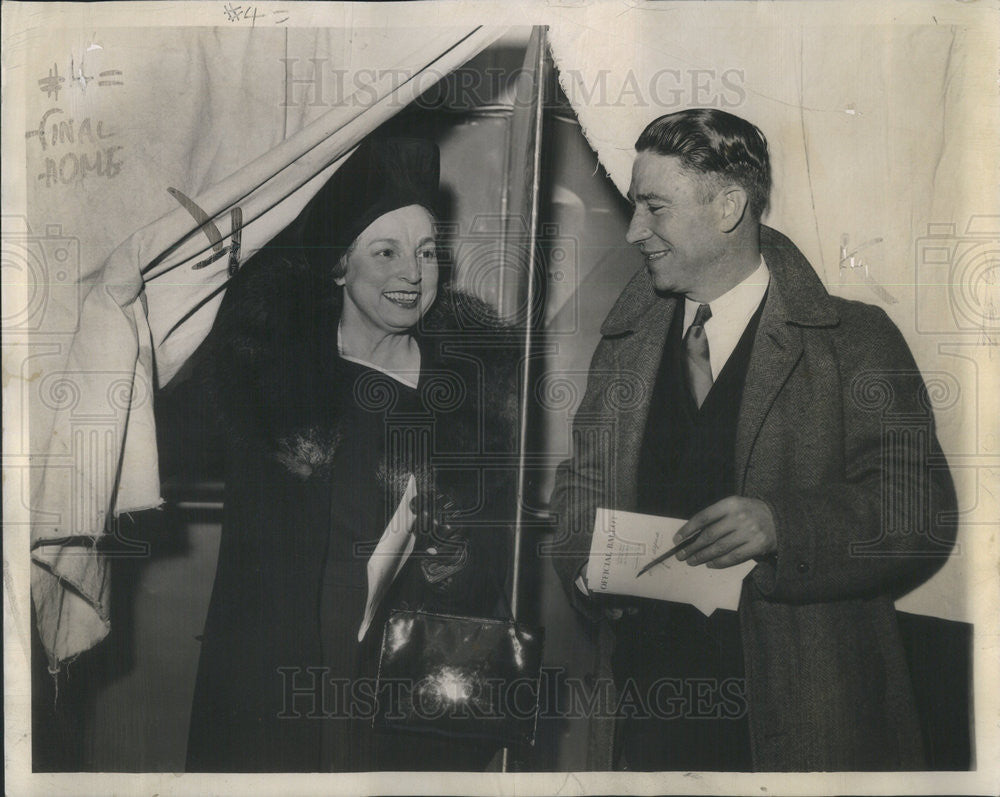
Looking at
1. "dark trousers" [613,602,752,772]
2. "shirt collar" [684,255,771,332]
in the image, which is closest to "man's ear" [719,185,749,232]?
"shirt collar" [684,255,771,332]

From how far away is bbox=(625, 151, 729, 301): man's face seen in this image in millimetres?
2092

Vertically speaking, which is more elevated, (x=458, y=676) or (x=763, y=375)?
(x=763, y=375)

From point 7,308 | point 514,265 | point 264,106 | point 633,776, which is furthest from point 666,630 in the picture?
point 7,308

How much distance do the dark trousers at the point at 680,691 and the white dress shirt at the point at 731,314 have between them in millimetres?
591

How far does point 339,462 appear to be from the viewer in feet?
6.94

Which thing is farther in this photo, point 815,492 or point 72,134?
point 72,134

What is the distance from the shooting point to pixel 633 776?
7.01 feet

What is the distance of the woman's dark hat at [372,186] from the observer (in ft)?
6.94

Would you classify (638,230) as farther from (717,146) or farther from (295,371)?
(295,371)

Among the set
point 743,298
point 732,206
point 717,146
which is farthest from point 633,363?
point 717,146

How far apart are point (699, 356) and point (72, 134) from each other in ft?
5.16

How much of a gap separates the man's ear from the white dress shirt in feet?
0.39

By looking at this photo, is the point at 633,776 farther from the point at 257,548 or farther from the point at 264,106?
the point at 264,106

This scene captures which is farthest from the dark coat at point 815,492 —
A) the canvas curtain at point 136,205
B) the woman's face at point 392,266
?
the canvas curtain at point 136,205
